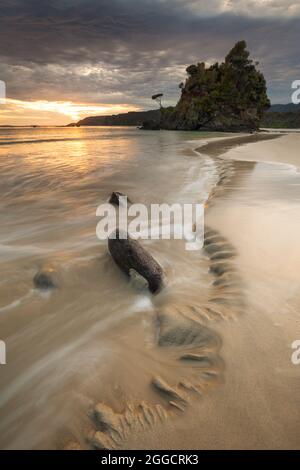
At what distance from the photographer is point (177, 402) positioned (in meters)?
1.52

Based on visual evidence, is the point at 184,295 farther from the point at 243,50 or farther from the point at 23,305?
the point at 243,50

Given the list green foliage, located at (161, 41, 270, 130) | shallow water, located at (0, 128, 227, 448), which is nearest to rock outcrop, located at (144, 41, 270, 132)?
green foliage, located at (161, 41, 270, 130)

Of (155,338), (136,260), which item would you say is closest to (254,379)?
(155,338)

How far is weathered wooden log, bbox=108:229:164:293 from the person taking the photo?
2.71 metres

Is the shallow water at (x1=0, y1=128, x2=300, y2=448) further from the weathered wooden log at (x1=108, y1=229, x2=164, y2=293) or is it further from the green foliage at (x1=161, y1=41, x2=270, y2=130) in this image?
the green foliage at (x1=161, y1=41, x2=270, y2=130)

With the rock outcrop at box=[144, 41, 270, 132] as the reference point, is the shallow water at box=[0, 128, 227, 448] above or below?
below

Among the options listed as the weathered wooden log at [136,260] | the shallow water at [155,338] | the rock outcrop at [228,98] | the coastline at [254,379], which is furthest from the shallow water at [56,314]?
the rock outcrop at [228,98]

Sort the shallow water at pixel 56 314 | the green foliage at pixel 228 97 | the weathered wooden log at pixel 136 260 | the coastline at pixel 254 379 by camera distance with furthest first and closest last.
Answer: the green foliage at pixel 228 97 → the weathered wooden log at pixel 136 260 → the shallow water at pixel 56 314 → the coastline at pixel 254 379

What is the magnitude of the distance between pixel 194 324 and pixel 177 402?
663 millimetres

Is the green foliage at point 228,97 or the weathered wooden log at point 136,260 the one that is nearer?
the weathered wooden log at point 136,260

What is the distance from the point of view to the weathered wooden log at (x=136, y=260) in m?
2.71

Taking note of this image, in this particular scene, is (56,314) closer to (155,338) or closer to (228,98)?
(155,338)

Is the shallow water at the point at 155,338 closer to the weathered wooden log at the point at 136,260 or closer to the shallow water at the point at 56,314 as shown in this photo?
the shallow water at the point at 56,314

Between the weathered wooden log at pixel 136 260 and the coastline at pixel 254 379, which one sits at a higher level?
the weathered wooden log at pixel 136 260
